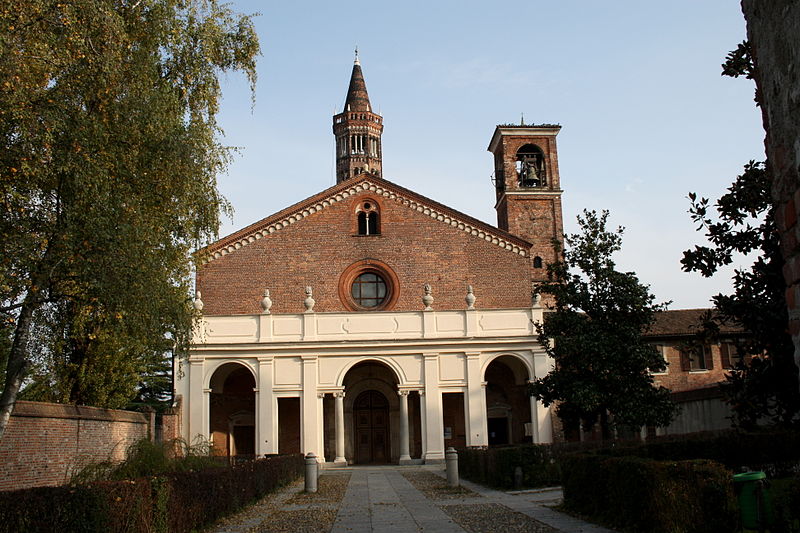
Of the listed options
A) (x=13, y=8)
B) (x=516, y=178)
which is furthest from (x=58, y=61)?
(x=516, y=178)

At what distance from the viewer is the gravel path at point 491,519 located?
11359 mm

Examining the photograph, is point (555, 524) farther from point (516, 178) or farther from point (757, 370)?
point (516, 178)

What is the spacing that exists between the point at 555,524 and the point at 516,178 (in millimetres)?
28175

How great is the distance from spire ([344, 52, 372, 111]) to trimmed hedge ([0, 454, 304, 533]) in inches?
→ 2420

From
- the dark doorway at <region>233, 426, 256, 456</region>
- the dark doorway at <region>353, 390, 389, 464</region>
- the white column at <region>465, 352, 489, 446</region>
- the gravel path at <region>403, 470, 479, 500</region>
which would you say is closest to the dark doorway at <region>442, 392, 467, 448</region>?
the white column at <region>465, 352, 489, 446</region>

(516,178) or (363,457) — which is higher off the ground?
(516,178)

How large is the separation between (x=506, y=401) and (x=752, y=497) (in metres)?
25.6

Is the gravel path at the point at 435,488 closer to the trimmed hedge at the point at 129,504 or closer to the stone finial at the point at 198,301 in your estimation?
the trimmed hedge at the point at 129,504

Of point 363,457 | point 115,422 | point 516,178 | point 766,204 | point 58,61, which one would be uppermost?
point 516,178

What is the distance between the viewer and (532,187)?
3816cm

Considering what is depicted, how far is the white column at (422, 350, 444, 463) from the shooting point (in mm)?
29969

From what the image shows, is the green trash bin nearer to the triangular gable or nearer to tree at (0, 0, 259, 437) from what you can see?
tree at (0, 0, 259, 437)

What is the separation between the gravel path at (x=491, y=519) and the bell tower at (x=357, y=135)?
58.4 m

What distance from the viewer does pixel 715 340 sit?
11.0 m
